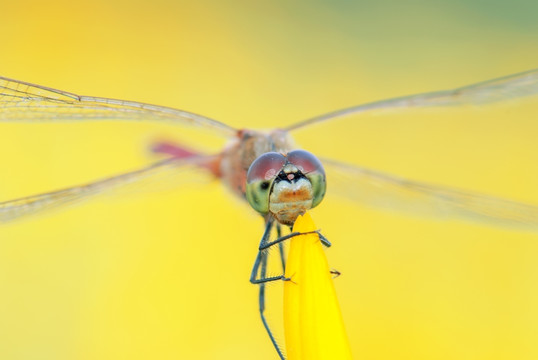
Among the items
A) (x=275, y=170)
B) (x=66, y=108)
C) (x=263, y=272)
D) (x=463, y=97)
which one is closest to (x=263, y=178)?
(x=275, y=170)

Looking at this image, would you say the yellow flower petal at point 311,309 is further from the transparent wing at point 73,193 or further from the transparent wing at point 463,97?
the transparent wing at point 73,193

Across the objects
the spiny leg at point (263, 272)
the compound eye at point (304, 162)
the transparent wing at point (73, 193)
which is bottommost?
the spiny leg at point (263, 272)

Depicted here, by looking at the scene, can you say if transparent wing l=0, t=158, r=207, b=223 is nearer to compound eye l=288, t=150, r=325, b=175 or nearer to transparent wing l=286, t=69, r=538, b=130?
transparent wing l=286, t=69, r=538, b=130

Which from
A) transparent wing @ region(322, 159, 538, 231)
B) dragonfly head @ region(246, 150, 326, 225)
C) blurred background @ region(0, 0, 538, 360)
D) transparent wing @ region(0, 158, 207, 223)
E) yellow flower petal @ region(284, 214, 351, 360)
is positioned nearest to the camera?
yellow flower petal @ region(284, 214, 351, 360)

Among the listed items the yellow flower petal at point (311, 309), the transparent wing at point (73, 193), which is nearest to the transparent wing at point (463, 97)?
the transparent wing at point (73, 193)

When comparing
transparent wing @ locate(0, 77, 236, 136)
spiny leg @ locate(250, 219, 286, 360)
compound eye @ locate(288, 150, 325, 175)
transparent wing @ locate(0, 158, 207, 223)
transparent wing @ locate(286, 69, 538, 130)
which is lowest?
spiny leg @ locate(250, 219, 286, 360)

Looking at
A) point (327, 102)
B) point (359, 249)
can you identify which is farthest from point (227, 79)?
point (359, 249)

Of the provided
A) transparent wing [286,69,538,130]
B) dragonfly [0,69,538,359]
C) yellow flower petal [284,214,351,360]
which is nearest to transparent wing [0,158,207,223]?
dragonfly [0,69,538,359]
